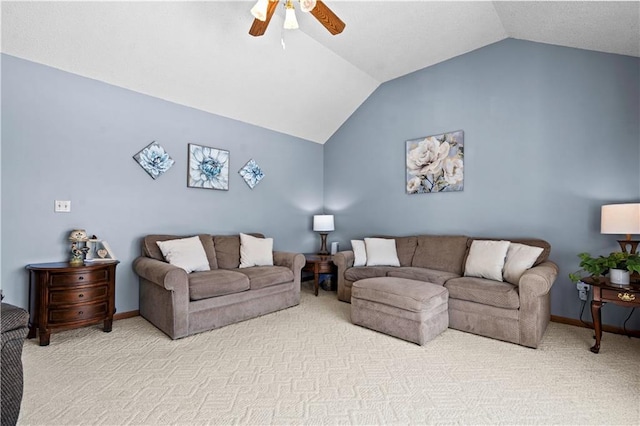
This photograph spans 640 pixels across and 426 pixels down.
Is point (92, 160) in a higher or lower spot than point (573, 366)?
higher

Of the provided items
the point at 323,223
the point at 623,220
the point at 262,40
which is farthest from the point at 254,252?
the point at 623,220

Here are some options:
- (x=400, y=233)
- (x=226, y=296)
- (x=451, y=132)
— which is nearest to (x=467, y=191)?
(x=451, y=132)

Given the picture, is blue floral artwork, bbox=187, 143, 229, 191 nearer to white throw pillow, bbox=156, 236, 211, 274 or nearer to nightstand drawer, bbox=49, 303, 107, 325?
white throw pillow, bbox=156, 236, 211, 274

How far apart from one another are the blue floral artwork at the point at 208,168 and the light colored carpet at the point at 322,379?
1880 millimetres

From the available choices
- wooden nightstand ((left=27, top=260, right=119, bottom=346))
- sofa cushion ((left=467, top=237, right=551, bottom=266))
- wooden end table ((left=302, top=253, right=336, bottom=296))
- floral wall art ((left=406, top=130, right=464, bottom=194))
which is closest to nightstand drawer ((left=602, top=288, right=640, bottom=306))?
sofa cushion ((left=467, top=237, right=551, bottom=266))

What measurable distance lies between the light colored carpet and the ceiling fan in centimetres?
261

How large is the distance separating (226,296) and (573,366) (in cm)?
300

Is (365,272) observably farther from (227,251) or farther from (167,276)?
(167,276)

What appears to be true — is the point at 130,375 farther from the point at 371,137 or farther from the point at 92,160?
the point at 371,137

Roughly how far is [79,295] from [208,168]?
2034mm

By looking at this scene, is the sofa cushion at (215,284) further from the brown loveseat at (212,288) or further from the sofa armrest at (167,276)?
the sofa armrest at (167,276)

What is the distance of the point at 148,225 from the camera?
11.9 feet

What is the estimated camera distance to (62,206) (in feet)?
10.0

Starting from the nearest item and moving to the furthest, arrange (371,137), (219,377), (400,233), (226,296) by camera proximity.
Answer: (219,377) < (226,296) < (400,233) < (371,137)
